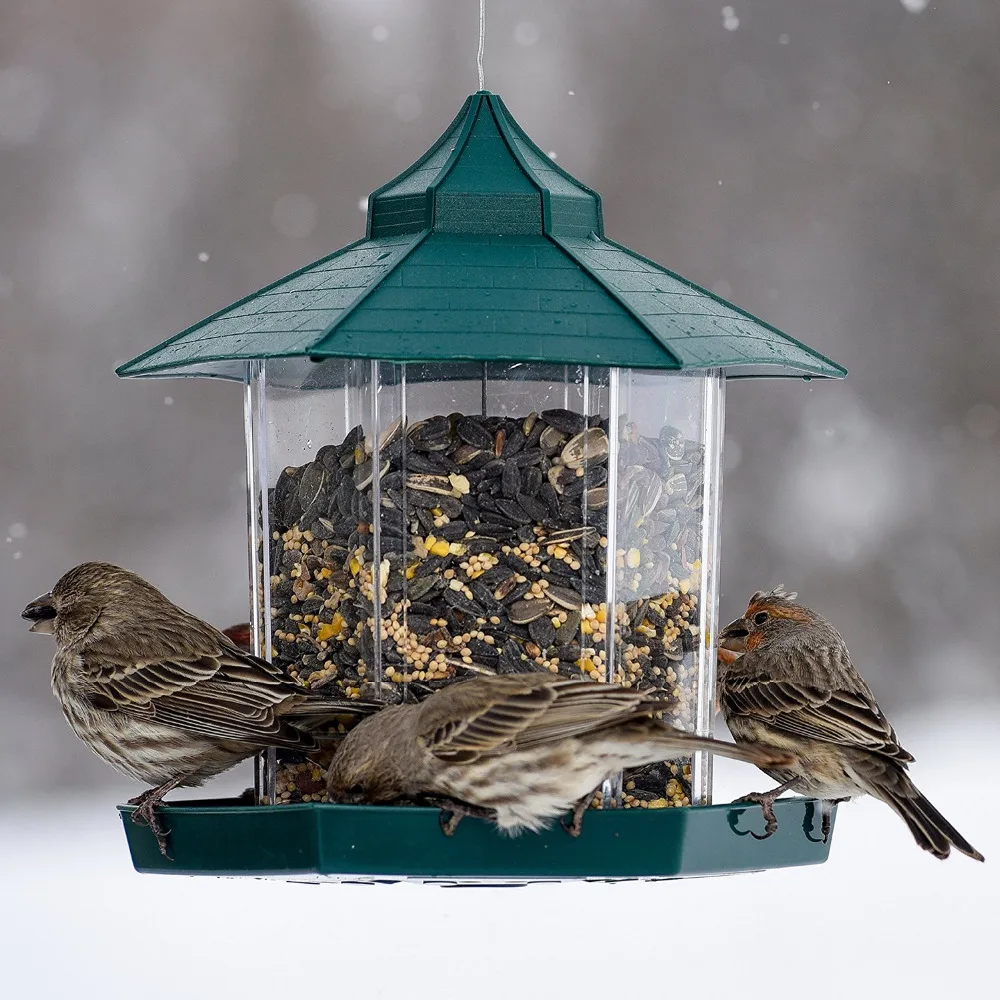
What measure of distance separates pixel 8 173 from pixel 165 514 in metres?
2.79

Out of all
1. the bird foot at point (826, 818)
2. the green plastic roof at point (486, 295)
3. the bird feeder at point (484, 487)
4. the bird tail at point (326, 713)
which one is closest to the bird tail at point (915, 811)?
the bird foot at point (826, 818)

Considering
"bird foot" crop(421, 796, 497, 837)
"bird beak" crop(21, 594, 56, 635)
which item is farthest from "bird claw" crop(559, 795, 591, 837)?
"bird beak" crop(21, 594, 56, 635)

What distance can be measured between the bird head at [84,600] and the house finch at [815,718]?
232 cm

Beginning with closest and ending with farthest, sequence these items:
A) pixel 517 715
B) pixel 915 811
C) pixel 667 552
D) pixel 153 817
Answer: pixel 517 715
pixel 153 817
pixel 667 552
pixel 915 811

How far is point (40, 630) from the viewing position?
7129 millimetres

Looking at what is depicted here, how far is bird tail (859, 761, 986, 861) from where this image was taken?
652 centimetres

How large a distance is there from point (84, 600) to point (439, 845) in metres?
2.10

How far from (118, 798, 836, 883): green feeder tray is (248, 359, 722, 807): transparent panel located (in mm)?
416

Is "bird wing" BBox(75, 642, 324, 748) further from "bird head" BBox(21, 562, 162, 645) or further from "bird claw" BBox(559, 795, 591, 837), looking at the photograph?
"bird claw" BBox(559, 795, 591, 837)

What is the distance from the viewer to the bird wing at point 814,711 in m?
6.95

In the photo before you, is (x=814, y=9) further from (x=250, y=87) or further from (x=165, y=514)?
(x=165, y=514)

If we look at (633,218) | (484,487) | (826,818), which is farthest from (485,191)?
(633,218)

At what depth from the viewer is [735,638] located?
7.58 metres

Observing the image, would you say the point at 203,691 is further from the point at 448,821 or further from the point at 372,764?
the point at 448,821
